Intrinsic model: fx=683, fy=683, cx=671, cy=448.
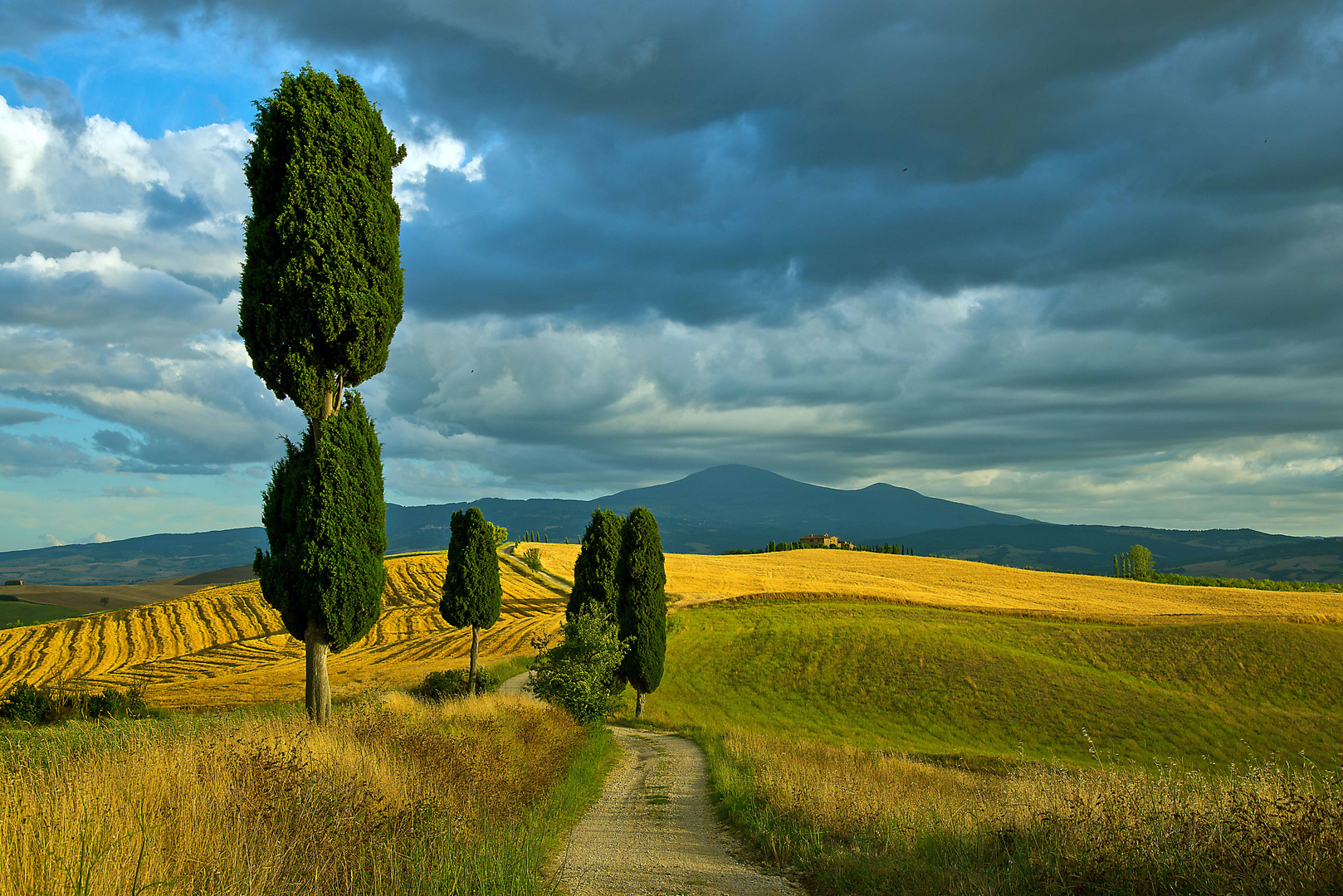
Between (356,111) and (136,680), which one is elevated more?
(356,111)

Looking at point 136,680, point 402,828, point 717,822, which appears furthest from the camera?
point 136,680

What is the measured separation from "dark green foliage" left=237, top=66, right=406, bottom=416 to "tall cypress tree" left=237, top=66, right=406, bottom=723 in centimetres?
2

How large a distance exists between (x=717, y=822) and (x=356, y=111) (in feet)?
51.4

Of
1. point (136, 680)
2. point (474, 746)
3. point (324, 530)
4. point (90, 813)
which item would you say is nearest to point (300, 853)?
Result: point (90, 813)

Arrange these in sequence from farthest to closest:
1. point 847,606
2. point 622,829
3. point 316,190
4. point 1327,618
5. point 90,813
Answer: point 847,606 → point 1327,618 → point 316,190 → point 622,829 → point 90,813

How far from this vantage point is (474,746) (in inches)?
456

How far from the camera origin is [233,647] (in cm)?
5219

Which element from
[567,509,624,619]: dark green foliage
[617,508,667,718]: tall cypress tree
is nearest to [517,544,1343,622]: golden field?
[617,508,667,718]: tall cypress tree

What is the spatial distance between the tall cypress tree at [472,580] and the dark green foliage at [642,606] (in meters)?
7.73

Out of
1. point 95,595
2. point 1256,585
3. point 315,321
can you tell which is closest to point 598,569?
point 315,321

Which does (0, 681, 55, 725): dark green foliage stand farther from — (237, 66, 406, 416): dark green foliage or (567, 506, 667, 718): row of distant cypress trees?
(567, 506, 667, 718): row of distant cypress trees

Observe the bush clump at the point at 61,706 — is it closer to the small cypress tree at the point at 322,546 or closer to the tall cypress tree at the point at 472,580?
the small cypress tree at the point at 322,546

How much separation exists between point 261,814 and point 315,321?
933cm

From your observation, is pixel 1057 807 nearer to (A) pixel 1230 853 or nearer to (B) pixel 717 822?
(A) pixel 1230 853
